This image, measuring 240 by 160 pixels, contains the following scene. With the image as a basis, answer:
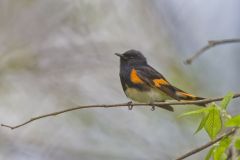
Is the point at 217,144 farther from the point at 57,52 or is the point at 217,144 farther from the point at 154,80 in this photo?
the point at 57,52

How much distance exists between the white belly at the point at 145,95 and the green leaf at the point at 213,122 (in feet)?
7.39

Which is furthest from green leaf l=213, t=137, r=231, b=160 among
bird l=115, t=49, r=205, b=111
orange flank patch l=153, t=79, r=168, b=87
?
orange flank patch l=153, t=79, r=168, b=87

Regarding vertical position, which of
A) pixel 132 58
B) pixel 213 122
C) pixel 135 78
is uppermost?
pixel 132 58

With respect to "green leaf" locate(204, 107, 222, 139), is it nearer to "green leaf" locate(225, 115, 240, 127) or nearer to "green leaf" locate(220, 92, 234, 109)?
"green leaf" locate(220, 92, 234, 109)

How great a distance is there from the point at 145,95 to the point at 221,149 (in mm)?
2471

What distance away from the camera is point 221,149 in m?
1.53

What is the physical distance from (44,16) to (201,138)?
2390mm

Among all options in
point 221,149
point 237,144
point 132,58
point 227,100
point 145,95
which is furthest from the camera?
point 132,58

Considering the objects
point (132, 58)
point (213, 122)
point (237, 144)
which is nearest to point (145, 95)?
point (132, 58)

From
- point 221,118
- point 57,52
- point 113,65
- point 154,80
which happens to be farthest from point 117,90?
point 221,118

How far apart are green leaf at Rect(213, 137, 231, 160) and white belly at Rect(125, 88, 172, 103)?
244cm

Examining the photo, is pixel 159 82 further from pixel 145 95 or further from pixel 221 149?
pixel 221 149

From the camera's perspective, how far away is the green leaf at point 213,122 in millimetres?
1727

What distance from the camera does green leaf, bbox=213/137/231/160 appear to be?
1.52 m
